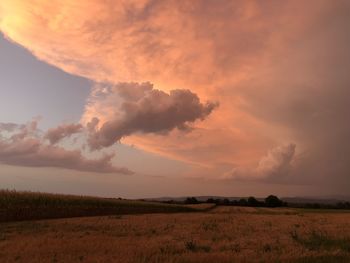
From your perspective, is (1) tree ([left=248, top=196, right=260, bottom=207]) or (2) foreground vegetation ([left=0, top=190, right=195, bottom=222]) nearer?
(2) foreground vegetation ([left=0, top=190, right=195, bottom=222])

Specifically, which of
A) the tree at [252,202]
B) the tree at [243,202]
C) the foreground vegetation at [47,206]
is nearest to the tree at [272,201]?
the tree at [252,202]

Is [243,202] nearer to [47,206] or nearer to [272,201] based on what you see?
[272,201]

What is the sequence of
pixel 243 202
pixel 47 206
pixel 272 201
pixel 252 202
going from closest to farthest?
pixel 47 206, pixel 272 201, pixel 252 202, pixel 243 202

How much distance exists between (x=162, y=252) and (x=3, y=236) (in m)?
12.6

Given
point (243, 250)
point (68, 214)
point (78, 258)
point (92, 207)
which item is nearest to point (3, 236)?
point (78, 258)

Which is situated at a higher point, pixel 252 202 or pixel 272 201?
pixel 272 201

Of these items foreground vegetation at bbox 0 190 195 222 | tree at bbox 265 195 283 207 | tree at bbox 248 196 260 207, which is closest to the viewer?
foreground vegetation at bbox 0 190 195 222

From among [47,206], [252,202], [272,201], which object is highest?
[272,201]

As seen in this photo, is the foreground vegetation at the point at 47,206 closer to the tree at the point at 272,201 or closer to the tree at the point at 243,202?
the tree at the point at 243,202

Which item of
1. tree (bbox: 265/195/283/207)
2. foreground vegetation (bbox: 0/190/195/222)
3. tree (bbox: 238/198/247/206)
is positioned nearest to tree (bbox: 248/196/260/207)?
tree (bbox: 238/198/247/206)

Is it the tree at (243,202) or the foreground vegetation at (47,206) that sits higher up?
the tree at (243,202)

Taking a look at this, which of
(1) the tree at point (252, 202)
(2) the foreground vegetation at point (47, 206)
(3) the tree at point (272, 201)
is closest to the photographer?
(2) the foreground vegetation at point (47, 206)

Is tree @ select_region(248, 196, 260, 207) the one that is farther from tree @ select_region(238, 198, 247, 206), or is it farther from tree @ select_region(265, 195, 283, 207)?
tree @ select_region(265, 195, 283, 207)

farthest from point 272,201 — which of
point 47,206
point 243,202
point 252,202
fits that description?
point 47,206
